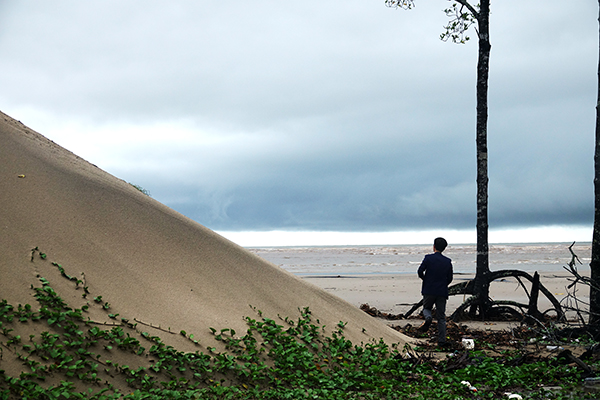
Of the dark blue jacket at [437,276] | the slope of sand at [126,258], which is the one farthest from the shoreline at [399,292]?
the slope of sand at [126,258]

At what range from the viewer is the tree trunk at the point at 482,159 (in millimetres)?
11305

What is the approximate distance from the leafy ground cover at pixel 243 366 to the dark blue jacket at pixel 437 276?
1170mm

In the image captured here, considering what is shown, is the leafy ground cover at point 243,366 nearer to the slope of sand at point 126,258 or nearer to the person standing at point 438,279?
the slope of sand at point 126,258

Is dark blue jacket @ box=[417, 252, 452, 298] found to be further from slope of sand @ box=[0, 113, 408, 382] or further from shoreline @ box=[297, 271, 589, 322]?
shoreline @ box=[297, 271, 589, 322]

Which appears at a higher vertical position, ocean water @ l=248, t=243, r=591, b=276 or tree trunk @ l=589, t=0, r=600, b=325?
tree trunk @ l=589, t=0, r=600, b=325

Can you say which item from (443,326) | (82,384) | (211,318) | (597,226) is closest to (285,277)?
(211,318)

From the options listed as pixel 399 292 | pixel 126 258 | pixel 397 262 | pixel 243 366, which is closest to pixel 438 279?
pixel 243 366

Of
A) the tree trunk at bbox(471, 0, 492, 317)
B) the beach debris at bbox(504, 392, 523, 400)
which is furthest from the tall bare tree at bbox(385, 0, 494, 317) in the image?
the beach debris at bbox(504, 392, 523, 400)

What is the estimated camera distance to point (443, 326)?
805cm

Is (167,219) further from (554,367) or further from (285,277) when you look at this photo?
(554,367)

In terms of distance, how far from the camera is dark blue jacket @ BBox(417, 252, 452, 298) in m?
7.95

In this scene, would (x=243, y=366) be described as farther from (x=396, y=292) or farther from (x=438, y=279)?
(x=396, y=292)

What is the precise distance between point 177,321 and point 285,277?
2783 millimetres

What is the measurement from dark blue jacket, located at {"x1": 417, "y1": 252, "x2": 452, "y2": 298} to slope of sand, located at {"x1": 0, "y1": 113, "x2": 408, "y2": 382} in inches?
41.9
